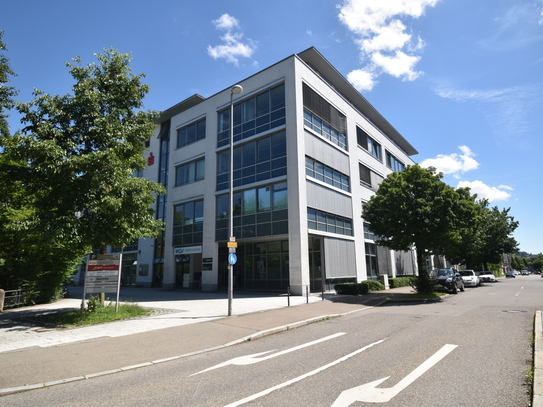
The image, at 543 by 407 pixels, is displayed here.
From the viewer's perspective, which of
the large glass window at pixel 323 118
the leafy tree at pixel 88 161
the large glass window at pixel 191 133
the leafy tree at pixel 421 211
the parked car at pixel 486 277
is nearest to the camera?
the leafy tree at pixel 88 161

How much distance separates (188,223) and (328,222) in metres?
12.4

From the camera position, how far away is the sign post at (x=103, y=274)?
529 inches

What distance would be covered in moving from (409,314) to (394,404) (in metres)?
9.74

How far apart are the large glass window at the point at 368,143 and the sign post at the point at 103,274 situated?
25.1m

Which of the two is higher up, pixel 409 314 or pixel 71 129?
pixel 71 129

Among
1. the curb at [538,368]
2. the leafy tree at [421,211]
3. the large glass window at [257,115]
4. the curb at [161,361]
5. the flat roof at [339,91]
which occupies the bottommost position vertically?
the curb at [161,361]

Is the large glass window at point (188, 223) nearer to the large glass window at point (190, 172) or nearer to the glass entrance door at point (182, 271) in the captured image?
the glass entrance door at point (182, 271)

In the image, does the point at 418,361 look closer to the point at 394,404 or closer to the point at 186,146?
the point at 394,404

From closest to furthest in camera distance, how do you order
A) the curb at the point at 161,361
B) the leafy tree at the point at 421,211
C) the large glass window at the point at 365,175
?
the curb at the point at 161,361, the leafy tree at the point at 421,211, the large glass window at the point at 365,175

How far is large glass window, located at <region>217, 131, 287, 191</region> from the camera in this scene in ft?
76.6

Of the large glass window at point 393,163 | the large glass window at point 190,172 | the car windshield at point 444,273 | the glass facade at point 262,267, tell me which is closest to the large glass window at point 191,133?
the large glass window at point 190,172

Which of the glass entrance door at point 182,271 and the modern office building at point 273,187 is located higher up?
the modern office building at point 273,187

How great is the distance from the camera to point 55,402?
488 centimetres

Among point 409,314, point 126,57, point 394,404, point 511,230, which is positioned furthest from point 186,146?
point 511,230
